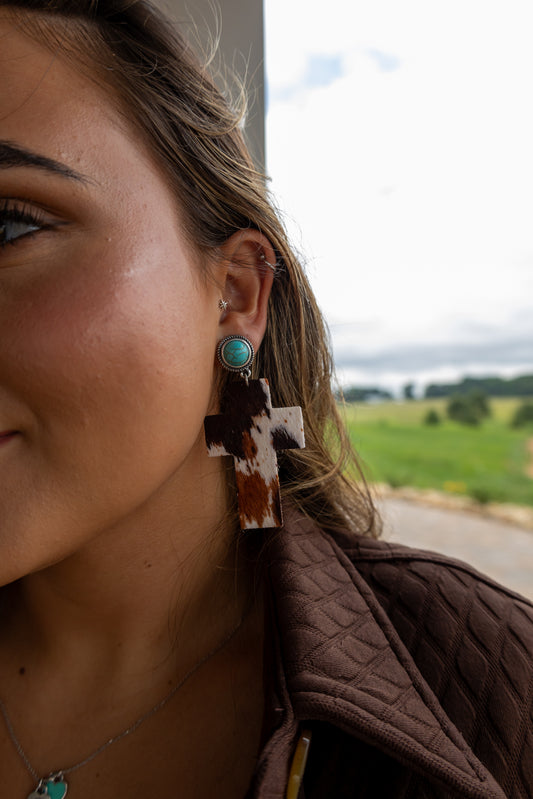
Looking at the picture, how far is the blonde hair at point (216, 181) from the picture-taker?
3.05 feet

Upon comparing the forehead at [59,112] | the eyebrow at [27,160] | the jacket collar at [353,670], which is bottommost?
the jacket collar at [353,670]

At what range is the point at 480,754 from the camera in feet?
2.69

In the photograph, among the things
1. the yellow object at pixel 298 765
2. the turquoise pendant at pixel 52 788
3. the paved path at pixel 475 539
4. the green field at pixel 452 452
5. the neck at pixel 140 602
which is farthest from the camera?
the green field at pixel 452 452

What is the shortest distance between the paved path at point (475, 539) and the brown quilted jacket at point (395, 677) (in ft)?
5.36

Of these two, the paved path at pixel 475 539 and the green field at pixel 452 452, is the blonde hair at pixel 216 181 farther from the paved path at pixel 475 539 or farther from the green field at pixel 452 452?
the green field at pixel 452 452

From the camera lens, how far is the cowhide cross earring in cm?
97

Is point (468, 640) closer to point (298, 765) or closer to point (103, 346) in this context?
point (298, 765)

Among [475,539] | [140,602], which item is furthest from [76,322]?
[475,539]

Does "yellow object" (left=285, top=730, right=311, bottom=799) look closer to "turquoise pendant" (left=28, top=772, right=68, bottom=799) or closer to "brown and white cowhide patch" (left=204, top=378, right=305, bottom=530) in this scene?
"brown and white cowhide patch" (left=204, top=378, right=305, bottom=530)

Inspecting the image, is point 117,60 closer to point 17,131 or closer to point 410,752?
point 17,131

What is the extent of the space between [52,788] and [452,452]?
3.38m

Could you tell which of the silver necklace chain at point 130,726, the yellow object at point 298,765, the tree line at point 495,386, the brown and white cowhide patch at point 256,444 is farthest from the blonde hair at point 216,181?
the tree line at point 495,386

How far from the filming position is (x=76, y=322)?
76 centimetres

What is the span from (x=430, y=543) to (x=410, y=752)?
8.77 ft
